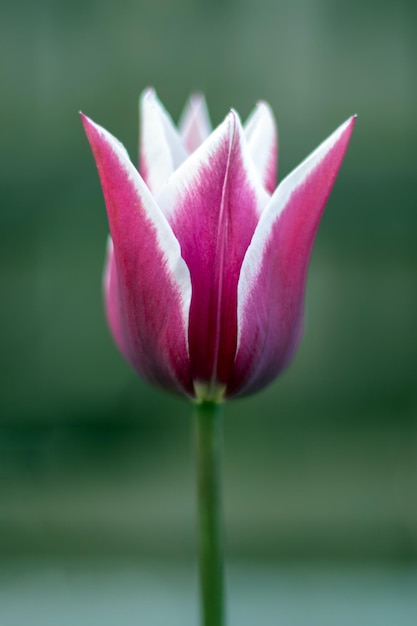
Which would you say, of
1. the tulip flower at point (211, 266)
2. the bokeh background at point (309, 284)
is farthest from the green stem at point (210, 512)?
the bokeh background at point (309, 284)

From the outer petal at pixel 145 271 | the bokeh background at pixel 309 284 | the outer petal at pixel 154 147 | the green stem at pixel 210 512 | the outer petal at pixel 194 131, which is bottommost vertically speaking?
the green stem at pixel 210 512

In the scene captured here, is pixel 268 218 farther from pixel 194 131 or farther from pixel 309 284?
pixel 309 284

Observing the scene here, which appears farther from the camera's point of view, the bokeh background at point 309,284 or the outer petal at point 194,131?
the bokeh background at point 309,284

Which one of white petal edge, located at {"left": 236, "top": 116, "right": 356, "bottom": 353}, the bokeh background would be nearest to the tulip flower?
white petal edge, located at {"left": 236, "top": 116, "right": 356, "bottom": 353}

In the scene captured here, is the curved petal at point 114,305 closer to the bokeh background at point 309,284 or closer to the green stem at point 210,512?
the green stem at point 210,512

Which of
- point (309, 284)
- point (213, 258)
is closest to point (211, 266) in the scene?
point (213, 258)

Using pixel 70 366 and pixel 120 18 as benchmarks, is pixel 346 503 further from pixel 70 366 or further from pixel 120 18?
pixel 120 18

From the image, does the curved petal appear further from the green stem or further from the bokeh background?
the bokeh background

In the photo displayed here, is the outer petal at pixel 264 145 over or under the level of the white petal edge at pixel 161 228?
over
